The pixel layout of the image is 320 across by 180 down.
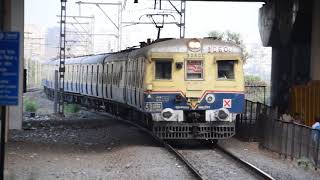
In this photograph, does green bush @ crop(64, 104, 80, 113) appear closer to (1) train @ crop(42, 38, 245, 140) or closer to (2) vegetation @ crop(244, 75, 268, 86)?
Answer: (2) vegetation @ crop(244, 75, 268, 86)

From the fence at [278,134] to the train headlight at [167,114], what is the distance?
2.75 m

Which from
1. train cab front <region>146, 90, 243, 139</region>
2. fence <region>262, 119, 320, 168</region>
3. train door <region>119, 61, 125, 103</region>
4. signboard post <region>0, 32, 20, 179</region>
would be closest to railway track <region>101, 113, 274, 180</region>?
train cab front <region>146, 90, 243, 139</region>

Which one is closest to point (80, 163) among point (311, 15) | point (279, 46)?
point (311, 15)

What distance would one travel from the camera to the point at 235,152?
16.7 meters

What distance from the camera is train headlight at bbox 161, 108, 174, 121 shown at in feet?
54.4

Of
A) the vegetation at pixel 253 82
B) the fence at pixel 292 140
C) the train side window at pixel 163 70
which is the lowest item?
the fence at pixel 292 140

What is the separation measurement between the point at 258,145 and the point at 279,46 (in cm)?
1267

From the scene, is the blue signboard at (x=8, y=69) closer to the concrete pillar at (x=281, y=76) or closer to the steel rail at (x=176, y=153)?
the steel rail at (x=176, y=153)

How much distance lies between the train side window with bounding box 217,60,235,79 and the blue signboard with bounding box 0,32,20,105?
31.3 ft

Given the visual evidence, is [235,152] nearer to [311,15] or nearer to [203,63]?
[203,63]

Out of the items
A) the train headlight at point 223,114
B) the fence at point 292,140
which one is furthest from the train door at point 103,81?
the train headlight at point 223,114

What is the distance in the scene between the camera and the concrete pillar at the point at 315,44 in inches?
945

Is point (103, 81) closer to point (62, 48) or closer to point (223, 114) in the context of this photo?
point (62, 48)

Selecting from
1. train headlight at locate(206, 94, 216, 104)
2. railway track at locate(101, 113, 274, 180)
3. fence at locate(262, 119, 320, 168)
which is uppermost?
train headlight at locate(206, 94, 216, 104)
